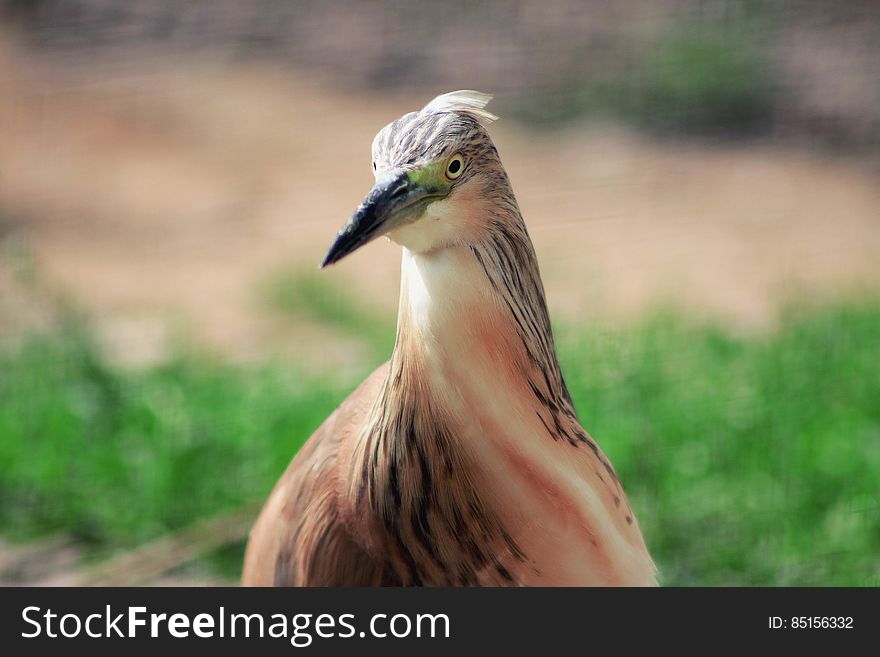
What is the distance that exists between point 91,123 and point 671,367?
2.00 metres

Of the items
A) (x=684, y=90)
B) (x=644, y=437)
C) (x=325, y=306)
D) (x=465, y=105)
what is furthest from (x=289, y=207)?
(x=465, y=105)

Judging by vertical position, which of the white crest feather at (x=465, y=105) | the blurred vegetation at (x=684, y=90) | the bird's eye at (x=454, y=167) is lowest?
the blurred vegetation at (x=684, y=90)

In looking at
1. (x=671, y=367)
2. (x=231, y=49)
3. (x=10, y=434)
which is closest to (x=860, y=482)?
(x=671, y=367)

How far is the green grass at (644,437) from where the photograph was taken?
6.84ft

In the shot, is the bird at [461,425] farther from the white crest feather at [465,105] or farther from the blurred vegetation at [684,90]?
the blurred vegetation at [684,90]

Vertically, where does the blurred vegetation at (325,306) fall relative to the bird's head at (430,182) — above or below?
below

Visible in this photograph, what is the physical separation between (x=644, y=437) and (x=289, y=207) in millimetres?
1347

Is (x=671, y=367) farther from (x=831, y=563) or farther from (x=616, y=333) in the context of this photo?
(x=831, y=563)

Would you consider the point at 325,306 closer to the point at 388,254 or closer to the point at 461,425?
the point at 388,254

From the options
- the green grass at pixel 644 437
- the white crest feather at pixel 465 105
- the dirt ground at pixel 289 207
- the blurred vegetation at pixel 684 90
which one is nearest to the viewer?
the white crest feather at pixel 465 105

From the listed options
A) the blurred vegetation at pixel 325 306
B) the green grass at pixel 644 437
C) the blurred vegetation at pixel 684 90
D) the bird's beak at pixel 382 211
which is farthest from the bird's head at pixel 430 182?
the blurred vegetation at pixel 684 90

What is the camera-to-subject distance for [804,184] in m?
3.19

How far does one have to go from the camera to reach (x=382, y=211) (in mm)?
1099

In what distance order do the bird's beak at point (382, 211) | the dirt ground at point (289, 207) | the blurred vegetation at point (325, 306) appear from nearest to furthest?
the bird's beak at point (382, 211) → the blurred vegetation at point (325, 306) → the dirt ground at point (289, 207)
